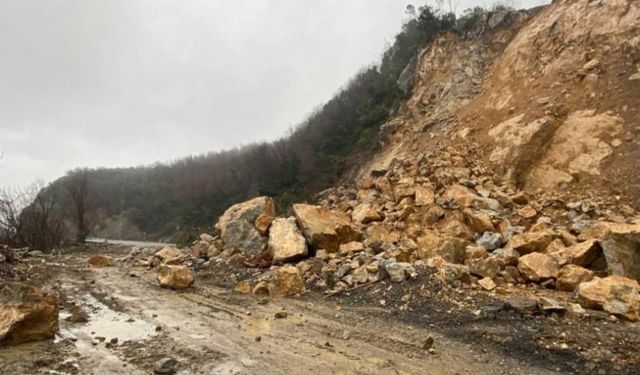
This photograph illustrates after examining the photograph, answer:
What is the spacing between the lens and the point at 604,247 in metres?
7.41

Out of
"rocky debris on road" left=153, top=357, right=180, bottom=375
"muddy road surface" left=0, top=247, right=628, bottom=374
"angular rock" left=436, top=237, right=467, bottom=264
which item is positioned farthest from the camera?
"angular rock" left=436, top=237, right=467, bottom=264

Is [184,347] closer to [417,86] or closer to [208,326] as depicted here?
[208,326]

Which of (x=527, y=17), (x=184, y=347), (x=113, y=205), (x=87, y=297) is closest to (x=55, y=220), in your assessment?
(x=87, y=297)

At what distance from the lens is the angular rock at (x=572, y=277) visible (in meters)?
7.10

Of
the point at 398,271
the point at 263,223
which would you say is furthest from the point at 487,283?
the point at 263,223

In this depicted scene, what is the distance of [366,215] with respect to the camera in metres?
12.0

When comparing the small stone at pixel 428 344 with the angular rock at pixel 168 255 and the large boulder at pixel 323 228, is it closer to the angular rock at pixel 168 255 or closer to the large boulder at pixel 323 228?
the large boulder at pixel 323 228

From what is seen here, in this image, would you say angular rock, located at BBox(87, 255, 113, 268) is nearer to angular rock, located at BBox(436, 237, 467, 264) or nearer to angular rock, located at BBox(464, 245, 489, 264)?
angular rock, located at BBox(436, 237, 467, 264)

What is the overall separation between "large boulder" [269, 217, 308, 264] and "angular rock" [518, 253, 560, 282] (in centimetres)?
453

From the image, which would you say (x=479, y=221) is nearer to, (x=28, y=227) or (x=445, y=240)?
(x=445, y=240)

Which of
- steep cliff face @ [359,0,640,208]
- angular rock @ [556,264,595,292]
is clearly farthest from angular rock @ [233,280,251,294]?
steep cliff face @ [359,0,640,208]

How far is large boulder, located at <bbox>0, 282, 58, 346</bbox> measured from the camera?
5.52 metres

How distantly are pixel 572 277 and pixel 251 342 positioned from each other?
502 centimetres

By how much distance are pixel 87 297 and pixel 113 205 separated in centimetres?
6518
